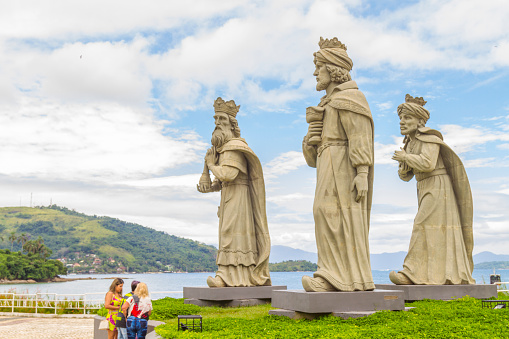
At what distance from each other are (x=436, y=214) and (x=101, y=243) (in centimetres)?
10729

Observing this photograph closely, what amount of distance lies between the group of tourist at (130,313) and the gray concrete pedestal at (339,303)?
7.37 ft

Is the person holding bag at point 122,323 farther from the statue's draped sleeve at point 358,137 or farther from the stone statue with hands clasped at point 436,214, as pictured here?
the stone statue with hands clasped at point 436,214

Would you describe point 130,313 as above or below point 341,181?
below

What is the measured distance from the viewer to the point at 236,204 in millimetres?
11023

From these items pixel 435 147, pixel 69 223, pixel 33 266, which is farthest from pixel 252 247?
pixel 69 223

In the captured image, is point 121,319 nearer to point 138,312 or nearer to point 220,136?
point 138,312

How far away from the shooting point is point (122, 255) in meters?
101

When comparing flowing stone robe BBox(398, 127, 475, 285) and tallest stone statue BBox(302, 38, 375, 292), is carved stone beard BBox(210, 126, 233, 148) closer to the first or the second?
tallest stone statue BBox(302, 38, 375, 292)

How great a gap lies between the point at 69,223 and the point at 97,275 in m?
39.6

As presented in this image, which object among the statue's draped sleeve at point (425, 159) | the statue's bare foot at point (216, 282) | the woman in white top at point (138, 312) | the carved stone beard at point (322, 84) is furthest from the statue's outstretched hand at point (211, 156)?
the woman in white top at point (138, 312)

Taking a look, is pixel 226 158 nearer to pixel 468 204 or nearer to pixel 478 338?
pixel 468 204

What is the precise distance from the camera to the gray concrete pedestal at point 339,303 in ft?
23.2

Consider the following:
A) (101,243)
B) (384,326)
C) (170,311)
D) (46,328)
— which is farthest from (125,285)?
(384,326)

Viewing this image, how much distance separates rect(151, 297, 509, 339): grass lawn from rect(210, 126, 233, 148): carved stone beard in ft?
15.8
